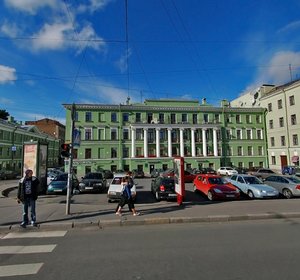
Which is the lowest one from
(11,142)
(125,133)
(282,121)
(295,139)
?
(295,139)

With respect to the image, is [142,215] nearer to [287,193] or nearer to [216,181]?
[216,181]

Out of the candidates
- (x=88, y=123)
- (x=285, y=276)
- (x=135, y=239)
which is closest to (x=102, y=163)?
(x=88, y=123)

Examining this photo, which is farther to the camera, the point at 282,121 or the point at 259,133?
the point at 259,133

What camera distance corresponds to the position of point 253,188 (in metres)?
17.6

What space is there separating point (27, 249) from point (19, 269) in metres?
1.51

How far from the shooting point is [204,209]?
1230cm

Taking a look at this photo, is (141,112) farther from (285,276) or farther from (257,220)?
(285,276)

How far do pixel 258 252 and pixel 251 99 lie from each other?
61.1 meters

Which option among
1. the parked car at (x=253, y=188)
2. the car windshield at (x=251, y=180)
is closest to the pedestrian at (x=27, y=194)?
the parked car at (x=253, y=188)

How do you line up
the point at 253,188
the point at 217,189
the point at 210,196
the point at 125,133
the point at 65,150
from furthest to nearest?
the point at 125,133 → the point at 253,188 → the point at 210,196 → the point at 217,189 → the point at 65,150

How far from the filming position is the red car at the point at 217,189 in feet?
54.0

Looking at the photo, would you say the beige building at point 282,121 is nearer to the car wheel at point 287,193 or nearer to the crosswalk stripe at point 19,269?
the car wheel at point 287,193

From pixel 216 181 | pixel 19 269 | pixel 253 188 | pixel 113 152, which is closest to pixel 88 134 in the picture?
pixel 113 152

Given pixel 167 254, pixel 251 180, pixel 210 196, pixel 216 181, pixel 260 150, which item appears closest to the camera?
pixel 167 254
